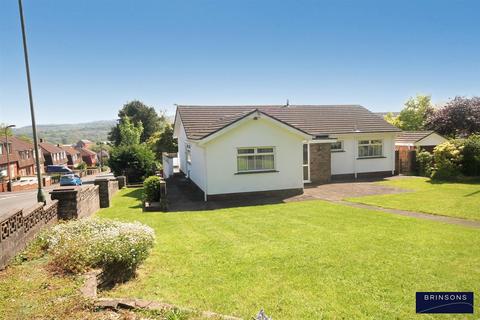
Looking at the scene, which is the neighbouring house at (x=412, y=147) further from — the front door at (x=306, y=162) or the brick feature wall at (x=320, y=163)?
the front door at (x=306, y=162)

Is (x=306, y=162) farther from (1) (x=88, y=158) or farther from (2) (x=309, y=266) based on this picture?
(1) (x=88, y=158)

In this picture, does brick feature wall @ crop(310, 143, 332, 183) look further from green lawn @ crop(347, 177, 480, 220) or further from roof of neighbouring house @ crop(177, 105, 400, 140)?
green lawn @ crop(347, 177, 480, 220)

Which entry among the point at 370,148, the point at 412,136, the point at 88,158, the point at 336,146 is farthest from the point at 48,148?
the point at 412,136

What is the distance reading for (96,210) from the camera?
13781 mm

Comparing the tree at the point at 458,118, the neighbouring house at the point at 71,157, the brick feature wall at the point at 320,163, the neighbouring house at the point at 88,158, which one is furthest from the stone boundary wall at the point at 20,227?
the neighbouring house at the point at 88,158

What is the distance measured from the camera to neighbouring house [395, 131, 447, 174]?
80.6 feet

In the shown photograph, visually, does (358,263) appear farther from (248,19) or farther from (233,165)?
(248,19)

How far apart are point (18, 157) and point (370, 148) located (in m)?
61.0

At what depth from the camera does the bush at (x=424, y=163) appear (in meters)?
22.8

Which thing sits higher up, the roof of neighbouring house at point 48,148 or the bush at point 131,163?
the roof of neighbouring house at point 48,148

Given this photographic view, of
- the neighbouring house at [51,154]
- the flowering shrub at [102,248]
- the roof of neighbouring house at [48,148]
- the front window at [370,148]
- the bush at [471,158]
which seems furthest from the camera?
the neighbouring house at [51,154]

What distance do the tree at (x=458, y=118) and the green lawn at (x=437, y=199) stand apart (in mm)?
14537

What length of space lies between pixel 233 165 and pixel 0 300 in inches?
493

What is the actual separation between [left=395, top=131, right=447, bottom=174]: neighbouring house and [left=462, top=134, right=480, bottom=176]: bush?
3363 millimetres
